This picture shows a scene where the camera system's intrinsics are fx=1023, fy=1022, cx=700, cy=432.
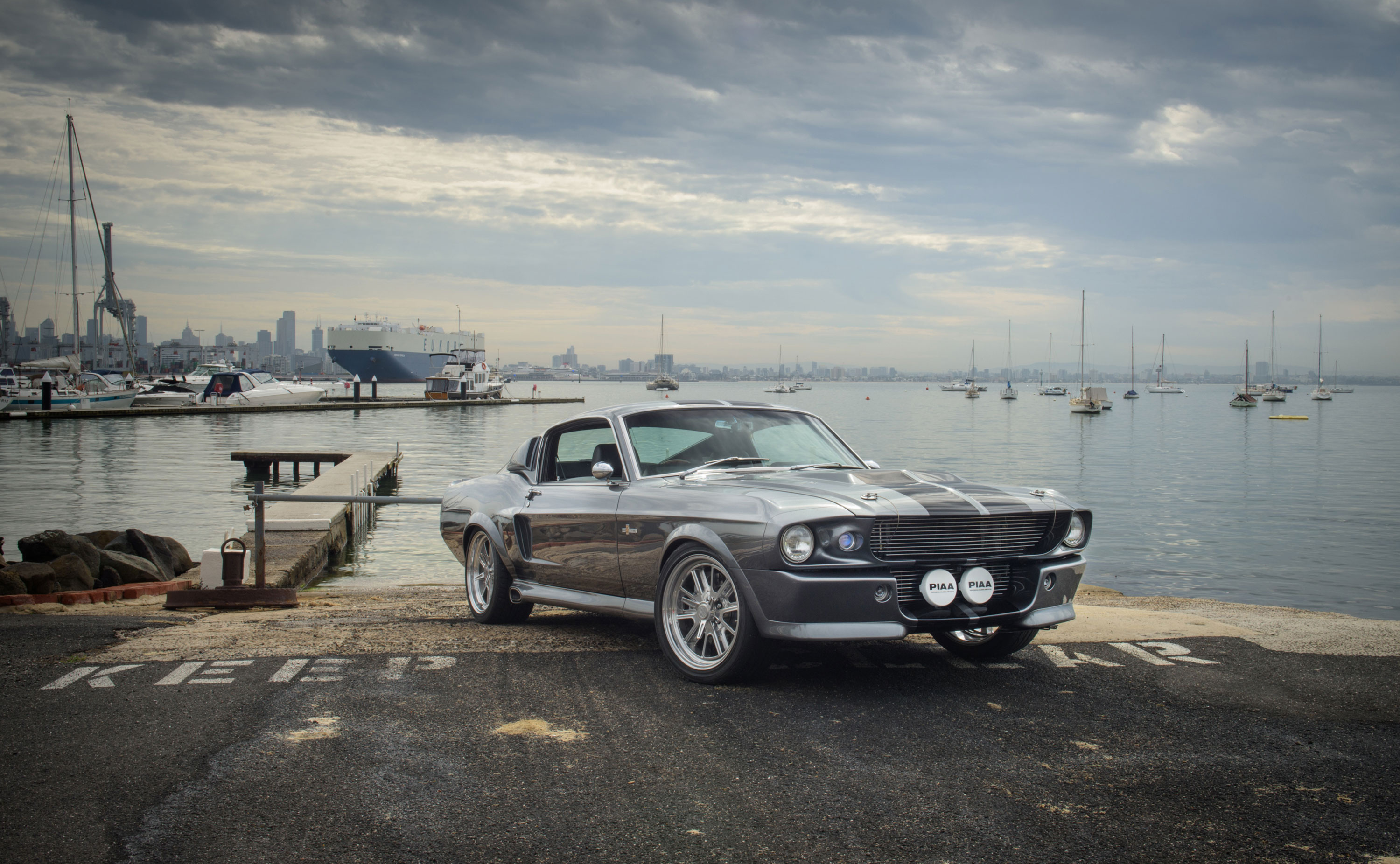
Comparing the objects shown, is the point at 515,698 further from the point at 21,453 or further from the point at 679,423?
the point at 21,453

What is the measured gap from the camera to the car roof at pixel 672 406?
256 inches

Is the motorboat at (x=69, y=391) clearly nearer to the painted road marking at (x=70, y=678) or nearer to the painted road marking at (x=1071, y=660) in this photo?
the painted road marking at (x=70, y=678)

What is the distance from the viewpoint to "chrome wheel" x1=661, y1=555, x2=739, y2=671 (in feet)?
17.1

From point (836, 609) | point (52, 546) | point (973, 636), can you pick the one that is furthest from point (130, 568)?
point (836, 609)

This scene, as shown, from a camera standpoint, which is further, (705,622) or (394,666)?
(394,666)

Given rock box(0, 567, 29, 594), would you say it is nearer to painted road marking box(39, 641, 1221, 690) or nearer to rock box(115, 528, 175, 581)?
rock box(115, 528, 175, 581)

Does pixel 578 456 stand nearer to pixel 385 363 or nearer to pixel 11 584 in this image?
pixel 11 584

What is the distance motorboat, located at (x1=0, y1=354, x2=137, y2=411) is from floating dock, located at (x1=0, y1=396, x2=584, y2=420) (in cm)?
175

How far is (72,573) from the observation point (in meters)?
11.2

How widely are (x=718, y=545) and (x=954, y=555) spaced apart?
46.1 inches

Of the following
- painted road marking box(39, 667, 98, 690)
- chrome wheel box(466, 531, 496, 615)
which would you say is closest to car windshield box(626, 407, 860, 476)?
chrome wheel box(466, 531, 496, 615)

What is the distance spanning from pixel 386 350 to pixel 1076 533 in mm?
151268

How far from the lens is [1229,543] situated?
863 inches

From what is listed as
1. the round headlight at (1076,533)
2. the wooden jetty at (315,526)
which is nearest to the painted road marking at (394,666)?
the round headlight at (1076,533)
